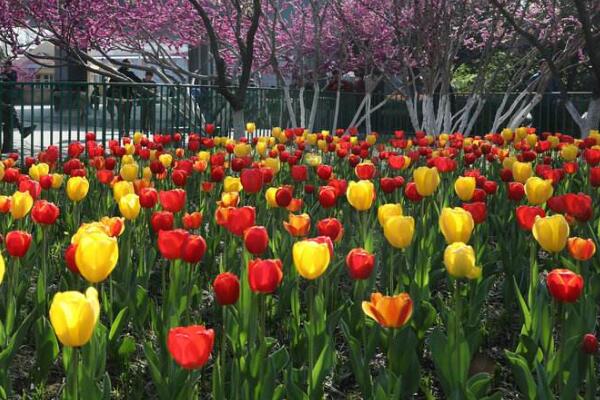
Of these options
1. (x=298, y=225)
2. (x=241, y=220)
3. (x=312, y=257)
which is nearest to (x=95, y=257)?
(x=312, y=257)

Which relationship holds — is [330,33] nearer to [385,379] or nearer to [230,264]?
[230,264]

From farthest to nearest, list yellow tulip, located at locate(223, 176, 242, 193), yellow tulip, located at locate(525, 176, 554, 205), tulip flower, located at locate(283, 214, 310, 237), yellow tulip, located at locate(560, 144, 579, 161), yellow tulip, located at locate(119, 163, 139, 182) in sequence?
yellow tulip, located at locate(560, 144, 579, 161), yellow tulip, located at locate(119, 163, 139, 182), yellow tulip, located at locate(223, 176, 242, 193), yellow tulip, located at locate(525, 176, 554, 205), tulip flower, located at locate(283, 214, 310, 237)

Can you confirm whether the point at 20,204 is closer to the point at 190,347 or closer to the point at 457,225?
the point at 457,225

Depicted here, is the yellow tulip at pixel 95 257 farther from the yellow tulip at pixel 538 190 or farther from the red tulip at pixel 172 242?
the yellow tulip at pixel 538 190

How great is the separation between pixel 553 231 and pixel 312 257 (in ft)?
2.79

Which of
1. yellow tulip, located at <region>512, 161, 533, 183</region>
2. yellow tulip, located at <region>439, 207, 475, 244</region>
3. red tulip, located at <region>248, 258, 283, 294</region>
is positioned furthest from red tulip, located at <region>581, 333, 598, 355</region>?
yellow tulip, located at <region>512, 161, 533, 183</region>

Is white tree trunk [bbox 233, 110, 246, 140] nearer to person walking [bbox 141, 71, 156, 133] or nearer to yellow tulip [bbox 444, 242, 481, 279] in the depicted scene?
person walking [bbox 141, 71, 156, 133]

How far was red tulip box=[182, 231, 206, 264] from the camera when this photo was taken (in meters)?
2.35

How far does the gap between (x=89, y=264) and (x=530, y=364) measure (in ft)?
4.25

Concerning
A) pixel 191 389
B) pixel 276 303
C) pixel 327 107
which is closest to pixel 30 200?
pixel 276 303

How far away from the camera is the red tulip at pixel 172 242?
237cm

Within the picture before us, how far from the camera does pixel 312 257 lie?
2.19 meters

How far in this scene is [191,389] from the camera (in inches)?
76.4

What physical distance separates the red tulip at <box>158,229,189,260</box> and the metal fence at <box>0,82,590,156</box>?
6339mm
